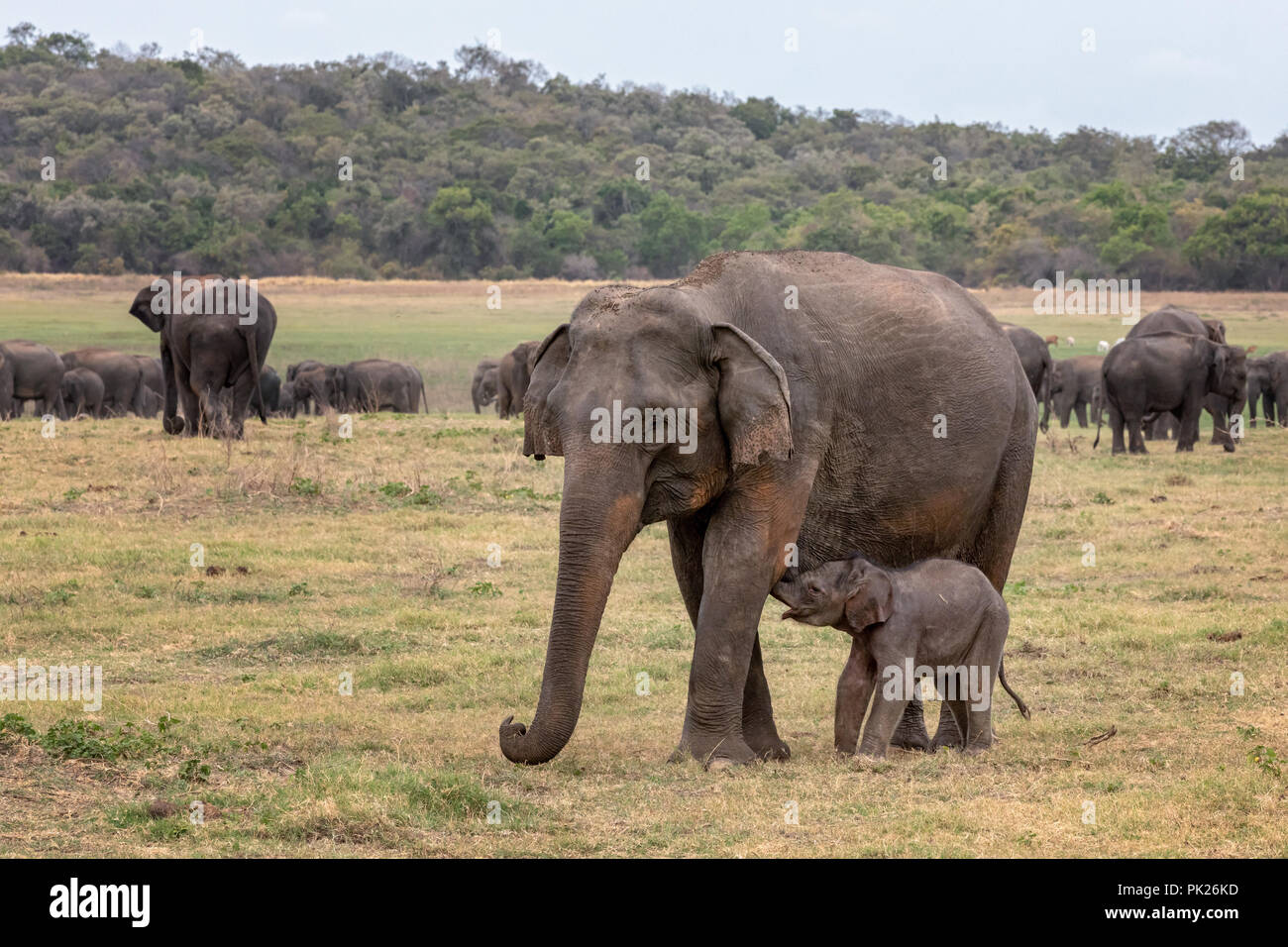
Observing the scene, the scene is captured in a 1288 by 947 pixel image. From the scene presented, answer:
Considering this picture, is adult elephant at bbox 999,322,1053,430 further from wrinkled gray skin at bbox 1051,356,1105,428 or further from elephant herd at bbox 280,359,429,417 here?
Answer: elephant herd at bbox 280,359,429,417

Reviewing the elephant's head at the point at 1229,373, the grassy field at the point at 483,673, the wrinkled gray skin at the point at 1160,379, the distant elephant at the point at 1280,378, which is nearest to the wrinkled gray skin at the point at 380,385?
the grassy field at the point at 483,673

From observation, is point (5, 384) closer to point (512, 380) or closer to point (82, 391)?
point (82, 391)

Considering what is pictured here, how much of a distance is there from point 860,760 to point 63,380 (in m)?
28.0

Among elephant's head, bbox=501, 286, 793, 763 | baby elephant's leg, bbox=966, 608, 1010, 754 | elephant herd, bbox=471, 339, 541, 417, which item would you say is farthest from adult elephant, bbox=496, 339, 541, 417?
elephant's head, bbox=501, 286, 793, 763

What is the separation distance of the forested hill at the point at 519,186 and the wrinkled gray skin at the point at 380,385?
27.4ft

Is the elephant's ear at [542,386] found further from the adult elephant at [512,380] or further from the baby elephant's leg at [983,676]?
the adult elephant at [512,380]

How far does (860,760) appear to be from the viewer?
8.52m

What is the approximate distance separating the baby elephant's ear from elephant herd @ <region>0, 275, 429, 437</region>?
1435 cm

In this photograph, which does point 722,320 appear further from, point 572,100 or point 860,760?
point 572,100

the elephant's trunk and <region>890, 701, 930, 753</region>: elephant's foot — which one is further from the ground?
the elephant's trunk

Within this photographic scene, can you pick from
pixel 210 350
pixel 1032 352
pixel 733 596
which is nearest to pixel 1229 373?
pixel 1032 352

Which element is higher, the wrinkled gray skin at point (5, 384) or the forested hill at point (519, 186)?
the forested hill at point (519, 186)

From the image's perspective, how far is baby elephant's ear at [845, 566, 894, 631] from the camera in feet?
28.5

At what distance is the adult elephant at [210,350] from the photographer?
868 inches
